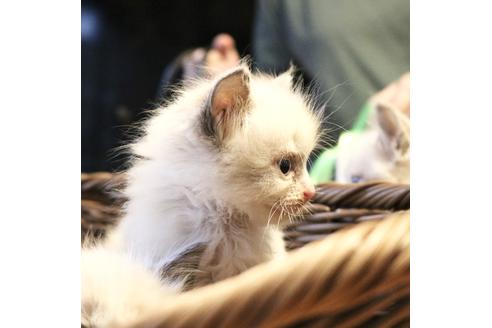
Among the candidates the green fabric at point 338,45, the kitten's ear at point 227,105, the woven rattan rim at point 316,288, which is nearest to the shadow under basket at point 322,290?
the woven rattan rim at point 316,288

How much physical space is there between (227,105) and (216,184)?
0.08m

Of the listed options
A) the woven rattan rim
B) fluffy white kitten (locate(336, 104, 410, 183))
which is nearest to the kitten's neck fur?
the woven rattan rim

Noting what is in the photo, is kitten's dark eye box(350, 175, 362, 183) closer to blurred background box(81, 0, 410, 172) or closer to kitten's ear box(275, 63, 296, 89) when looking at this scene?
blurred background box(81, 0, 410, 172)

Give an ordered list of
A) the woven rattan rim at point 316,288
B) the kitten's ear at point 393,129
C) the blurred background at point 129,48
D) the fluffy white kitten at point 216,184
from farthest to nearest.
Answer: the kitten's ear at point 393,129 < the blurred background at point 129,48 < the fluffy white kitten at point 216,184 < the woven rattan rim at point 316,288

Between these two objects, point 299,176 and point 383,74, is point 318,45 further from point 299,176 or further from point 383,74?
point 299,176

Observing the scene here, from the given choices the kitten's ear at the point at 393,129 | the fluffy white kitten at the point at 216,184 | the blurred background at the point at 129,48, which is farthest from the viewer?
the kitten's ear at the point at 393,129

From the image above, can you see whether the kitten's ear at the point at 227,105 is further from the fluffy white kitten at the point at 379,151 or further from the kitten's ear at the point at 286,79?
the fluffy white kitten at the point at 379,151

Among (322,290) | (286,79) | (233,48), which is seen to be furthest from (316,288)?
(233,48)

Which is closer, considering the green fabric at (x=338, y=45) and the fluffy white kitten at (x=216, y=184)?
the fluffy white kitten at (x=216, y=184)

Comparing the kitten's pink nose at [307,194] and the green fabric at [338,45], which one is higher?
the green fabric at [338,45]

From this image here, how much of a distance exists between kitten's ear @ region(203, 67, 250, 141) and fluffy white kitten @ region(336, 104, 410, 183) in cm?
27

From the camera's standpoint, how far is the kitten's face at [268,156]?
0.55 metres
